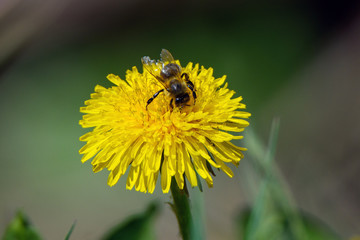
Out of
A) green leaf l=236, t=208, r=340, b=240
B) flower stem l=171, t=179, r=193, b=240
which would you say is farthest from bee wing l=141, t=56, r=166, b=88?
green leaf l=236, t=208, r=340, b=240

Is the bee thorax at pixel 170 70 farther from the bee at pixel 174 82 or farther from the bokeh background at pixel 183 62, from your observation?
the bokeh background at pixel 183 62

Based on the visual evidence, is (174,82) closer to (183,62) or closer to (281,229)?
(281,229)

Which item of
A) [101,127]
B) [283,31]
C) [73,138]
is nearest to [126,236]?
[101,127]

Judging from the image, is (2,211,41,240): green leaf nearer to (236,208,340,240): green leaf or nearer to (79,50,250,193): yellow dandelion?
(79,50,250,193): yellow dandelion

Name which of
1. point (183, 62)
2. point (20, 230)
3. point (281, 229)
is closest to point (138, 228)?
point (20, 230)

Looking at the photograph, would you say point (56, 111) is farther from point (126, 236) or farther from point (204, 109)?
point (204, 109)

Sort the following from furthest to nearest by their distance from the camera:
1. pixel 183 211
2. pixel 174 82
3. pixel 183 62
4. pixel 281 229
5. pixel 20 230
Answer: pixel 183 62 < pixel 281 229 < pixel 20 230 < pixel 174 82 < pixel 183 211

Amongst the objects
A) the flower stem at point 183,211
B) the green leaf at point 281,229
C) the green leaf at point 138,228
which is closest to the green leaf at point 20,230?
the green leaf at point 138,228
